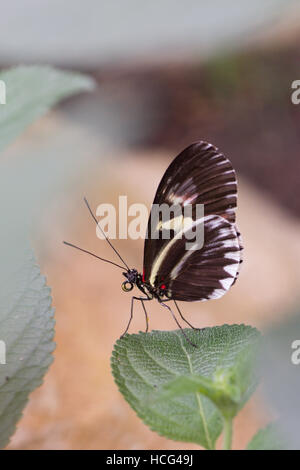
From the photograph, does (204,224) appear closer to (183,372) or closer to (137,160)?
(183,372)

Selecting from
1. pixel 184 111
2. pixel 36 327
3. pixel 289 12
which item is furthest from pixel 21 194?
pixel 289 12

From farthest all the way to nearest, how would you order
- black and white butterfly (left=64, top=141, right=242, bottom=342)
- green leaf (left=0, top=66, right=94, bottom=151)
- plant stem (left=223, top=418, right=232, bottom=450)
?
black and white butterfly (left=64, top=141, right=242, bottom=342)
green leaf (left=0, top=66, right=94, bottom=151)
plant stem (left=223, top=418, right=232, bottom=450)

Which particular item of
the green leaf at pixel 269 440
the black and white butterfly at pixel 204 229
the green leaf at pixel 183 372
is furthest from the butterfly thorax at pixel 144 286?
the green leaf at pixel 269 440

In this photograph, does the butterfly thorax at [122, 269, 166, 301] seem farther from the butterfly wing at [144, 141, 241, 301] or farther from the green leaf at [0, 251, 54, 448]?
the green leaf at [0, 251, 54, 448]

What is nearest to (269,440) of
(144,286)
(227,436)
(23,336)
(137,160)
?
(227,436)

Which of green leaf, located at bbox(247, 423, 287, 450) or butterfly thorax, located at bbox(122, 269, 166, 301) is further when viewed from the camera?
butterfly thorax, located at bbox(122, 269, 166, 301)

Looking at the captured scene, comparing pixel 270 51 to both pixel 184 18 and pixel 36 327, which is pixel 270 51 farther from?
pixel 36 327

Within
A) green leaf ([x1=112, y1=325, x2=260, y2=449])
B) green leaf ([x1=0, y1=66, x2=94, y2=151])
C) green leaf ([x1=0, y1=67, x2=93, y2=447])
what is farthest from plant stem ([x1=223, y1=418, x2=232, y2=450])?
green leaf ([x1=0, y1=66, x2=94, y2=151])
